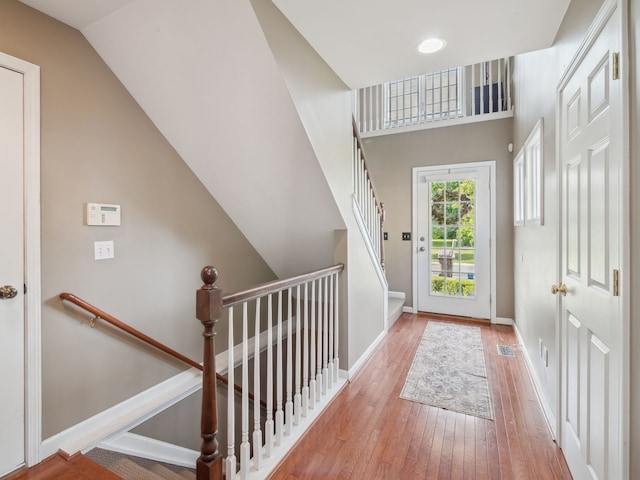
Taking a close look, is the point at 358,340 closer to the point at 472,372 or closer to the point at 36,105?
the point at 472,372

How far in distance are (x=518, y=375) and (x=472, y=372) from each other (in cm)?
37

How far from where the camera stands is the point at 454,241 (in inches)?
169

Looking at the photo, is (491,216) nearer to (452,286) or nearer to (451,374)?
(452,286)

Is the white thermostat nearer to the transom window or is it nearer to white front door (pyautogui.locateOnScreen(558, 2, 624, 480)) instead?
white front door (pyautogui.locateOnScreen(558, 2, 624, 480))

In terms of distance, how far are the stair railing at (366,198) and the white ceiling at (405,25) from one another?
2.52ft

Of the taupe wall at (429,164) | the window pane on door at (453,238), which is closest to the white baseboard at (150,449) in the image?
the taupe wall at (429,164)

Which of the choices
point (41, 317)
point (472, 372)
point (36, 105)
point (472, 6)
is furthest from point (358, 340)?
point (36, 105)

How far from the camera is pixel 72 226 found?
1.77 meters

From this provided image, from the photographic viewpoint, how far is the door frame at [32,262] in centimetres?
158

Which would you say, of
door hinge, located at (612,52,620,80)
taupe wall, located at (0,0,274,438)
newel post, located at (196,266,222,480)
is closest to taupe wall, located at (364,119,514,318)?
taupe wall, located at (0,0,274,438)

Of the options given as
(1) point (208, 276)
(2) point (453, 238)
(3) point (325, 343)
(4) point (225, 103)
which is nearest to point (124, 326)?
(1) point (208, 276)

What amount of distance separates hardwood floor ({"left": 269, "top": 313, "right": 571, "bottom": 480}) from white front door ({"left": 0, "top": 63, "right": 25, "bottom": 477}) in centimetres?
135

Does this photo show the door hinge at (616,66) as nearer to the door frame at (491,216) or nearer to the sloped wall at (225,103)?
the sloped wall at (225,103)

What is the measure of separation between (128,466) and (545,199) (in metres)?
3.21
